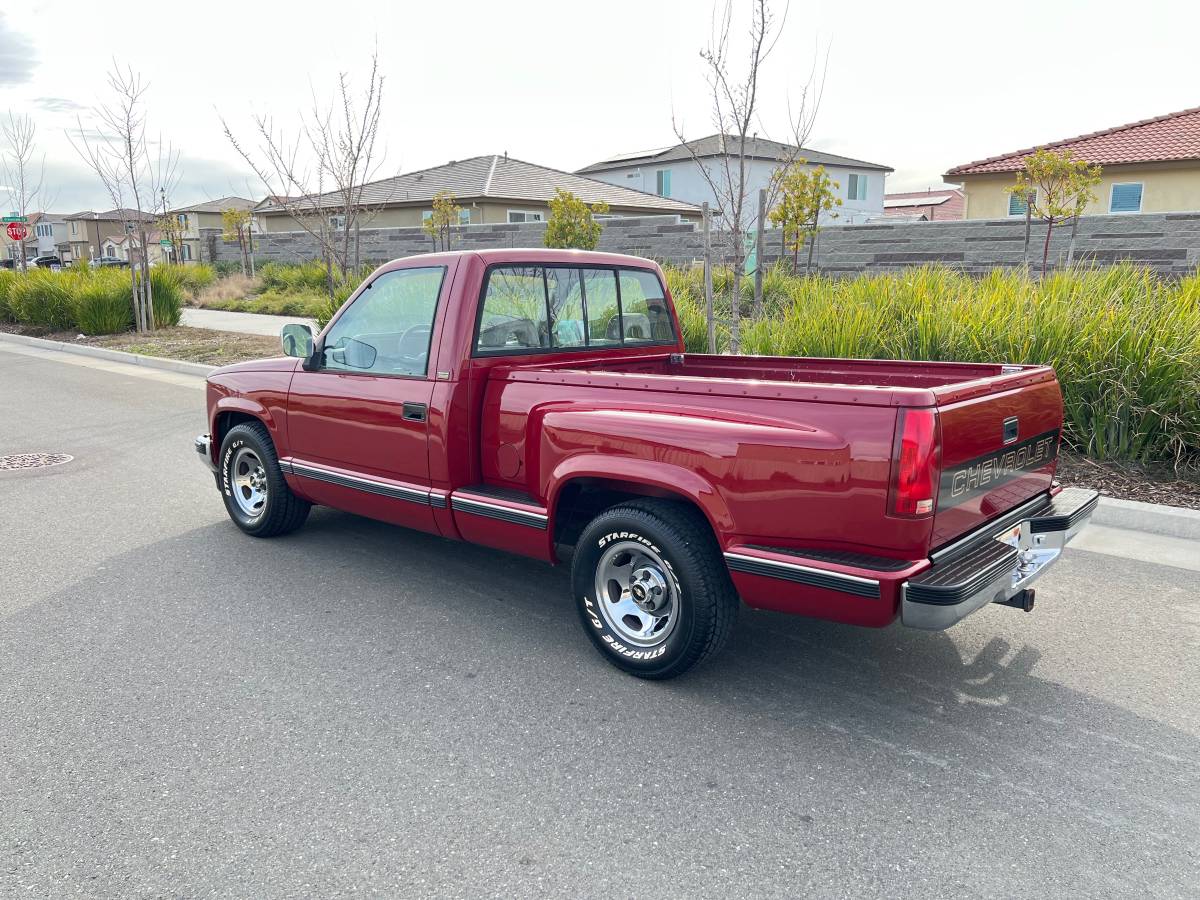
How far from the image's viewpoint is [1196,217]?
15789 mm

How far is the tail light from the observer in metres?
3.00

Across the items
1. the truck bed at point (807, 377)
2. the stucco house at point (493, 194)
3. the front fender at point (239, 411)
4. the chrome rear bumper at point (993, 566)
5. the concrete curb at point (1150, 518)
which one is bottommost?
the concrete curb at point (1150, 518)

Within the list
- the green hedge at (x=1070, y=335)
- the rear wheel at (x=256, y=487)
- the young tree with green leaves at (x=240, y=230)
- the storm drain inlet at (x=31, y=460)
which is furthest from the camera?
the young tree with green leaves at (x=240, y=230)

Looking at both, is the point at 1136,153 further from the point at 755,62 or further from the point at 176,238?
the point at 176,238

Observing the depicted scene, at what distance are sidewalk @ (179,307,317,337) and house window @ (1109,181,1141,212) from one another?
22.4 meters

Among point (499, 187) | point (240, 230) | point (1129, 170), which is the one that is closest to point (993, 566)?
point (1129, 170)

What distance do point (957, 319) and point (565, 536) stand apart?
15.9 feet

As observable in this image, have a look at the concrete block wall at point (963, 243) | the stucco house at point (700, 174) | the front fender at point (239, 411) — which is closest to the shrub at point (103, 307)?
the concrete block wall at point (963, 243)

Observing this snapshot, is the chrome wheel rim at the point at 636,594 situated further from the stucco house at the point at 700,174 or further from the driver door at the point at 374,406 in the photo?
the stucco house at the point at 700,174

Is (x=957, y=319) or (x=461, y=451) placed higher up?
(x=957, y=319)

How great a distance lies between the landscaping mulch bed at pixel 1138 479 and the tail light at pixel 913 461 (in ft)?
13.3

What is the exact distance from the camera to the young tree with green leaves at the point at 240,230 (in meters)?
34.5

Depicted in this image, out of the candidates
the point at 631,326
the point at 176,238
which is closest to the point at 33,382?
the point at 631,326

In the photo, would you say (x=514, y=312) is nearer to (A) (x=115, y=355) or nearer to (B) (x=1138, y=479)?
(B) (x=1138, y=479)
